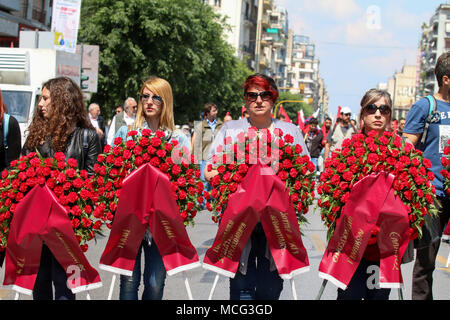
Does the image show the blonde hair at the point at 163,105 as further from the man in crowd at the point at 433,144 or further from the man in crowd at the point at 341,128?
the man in crowd at the point at 341,128

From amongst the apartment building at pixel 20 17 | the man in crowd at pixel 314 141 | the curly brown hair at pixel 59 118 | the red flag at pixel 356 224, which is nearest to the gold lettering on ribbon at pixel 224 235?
the red flag at pixel 356 224

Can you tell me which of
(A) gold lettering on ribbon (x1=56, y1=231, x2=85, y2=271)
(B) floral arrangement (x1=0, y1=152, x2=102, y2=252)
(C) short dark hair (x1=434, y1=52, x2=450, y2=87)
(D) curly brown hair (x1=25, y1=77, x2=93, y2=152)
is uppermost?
(C) short dark hair (x1=434, y1=52, x2=450, y2=87)

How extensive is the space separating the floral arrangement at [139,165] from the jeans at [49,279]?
0.43 m

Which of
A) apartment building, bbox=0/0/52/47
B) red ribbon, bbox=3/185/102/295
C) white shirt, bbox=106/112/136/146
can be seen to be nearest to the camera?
red ribbon, bbox=3/185/102/295

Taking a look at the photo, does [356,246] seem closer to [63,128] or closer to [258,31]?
[63,128]

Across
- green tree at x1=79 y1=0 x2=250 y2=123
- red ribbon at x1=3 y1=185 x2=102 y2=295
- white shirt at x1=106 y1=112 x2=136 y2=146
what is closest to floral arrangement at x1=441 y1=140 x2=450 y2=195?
red ribbon at x1=3 y1=185 x2=102 y2=295

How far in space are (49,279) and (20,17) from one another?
3149 centimetres

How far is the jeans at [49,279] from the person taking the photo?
4.54 m

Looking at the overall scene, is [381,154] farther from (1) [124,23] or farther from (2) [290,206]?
(1) [124,23]

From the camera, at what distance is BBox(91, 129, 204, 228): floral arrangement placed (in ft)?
15.4

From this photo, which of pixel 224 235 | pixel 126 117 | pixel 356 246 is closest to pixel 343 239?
pixel 356 246

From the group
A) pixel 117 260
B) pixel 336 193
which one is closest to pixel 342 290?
pixel 336 193

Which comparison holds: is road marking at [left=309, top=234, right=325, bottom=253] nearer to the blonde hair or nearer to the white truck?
the blonde hair

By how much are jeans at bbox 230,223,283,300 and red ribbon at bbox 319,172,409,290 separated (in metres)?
0.40
